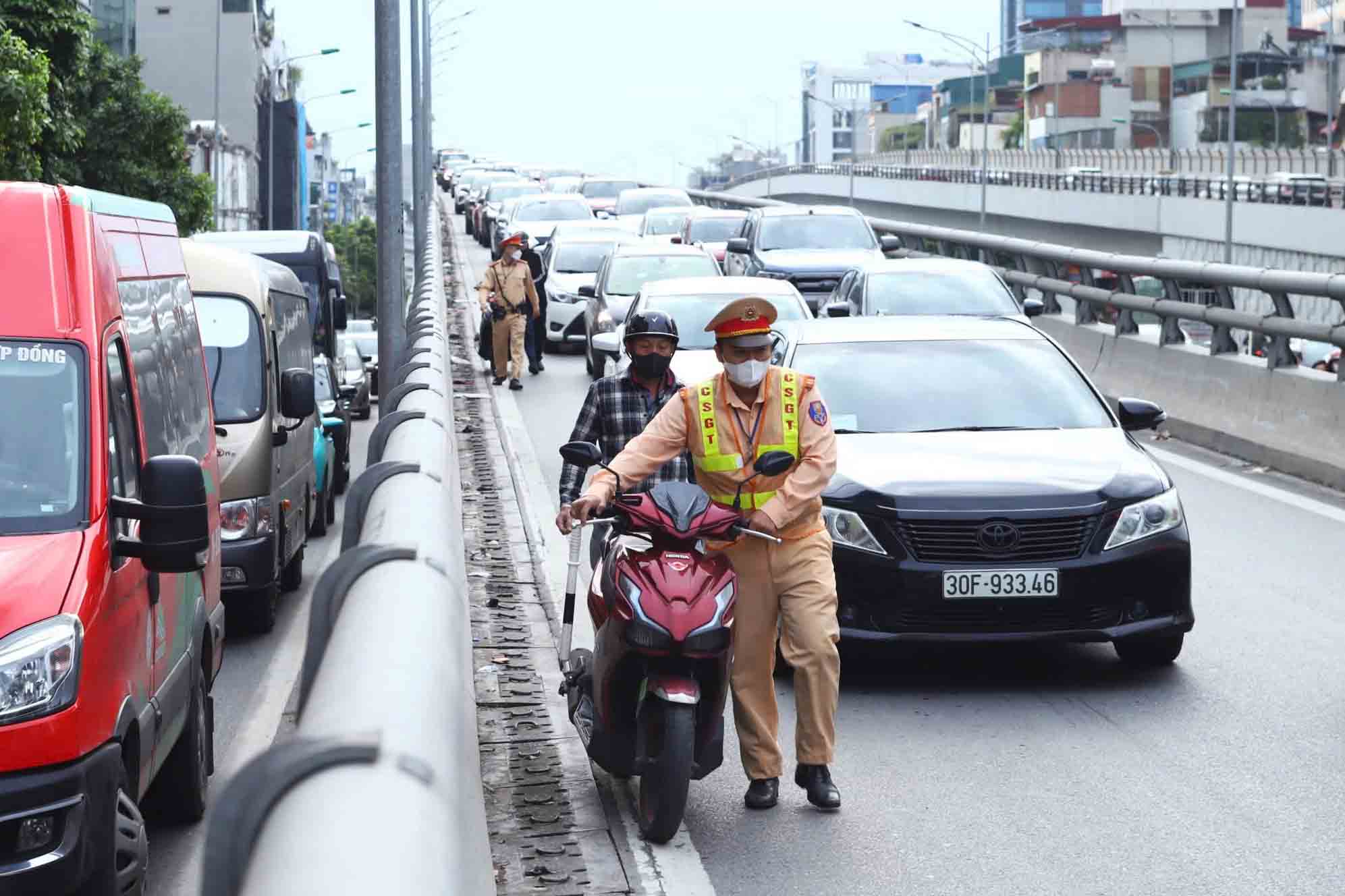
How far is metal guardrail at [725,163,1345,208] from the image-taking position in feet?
195

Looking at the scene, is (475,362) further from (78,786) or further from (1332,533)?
(78,786)

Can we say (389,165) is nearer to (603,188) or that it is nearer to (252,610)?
(252,610)

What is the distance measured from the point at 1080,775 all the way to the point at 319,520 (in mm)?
10443

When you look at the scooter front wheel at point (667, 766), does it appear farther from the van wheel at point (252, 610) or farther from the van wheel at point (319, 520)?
the van wheel at point (319, 520)

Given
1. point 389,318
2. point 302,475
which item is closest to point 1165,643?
point 302,475

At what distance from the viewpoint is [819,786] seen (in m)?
6.89

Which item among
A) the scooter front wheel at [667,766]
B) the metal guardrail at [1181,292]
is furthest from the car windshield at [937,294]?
the scooter front wheel at [667,766]

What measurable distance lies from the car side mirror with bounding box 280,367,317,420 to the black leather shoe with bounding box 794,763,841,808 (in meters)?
6.83

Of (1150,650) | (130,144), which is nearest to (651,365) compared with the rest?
(1150,650)

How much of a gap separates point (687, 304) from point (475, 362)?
9.79 m

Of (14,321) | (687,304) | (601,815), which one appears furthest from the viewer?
(687,304)

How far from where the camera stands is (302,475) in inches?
561

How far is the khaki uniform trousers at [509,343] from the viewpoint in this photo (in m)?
23.8

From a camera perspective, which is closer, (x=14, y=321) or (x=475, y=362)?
(x=14, y=321)
